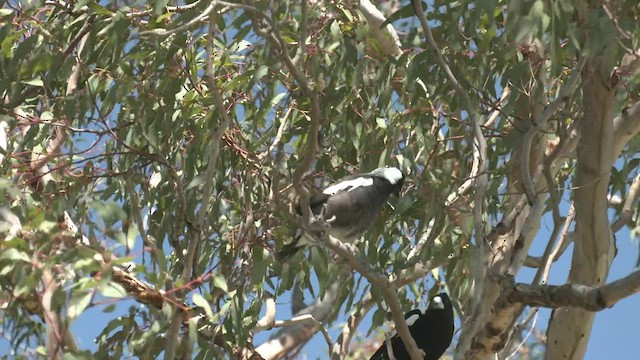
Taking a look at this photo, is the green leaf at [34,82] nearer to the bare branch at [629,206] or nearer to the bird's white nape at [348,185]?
the bird's white nape at [348,185]

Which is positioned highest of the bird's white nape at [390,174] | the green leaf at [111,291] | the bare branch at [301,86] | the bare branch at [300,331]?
the bird's white nape at [390,174]

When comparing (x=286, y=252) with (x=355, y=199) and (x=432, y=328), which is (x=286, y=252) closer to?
(x=355, y=199)

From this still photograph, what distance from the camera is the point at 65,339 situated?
301 centimetres

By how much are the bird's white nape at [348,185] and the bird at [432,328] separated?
70 cm

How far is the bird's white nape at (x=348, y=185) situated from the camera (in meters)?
4.27

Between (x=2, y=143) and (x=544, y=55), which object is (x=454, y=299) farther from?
(x=2, y=143)

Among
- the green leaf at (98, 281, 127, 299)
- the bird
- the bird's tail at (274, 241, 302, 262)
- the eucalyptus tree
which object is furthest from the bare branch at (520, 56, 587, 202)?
the bird

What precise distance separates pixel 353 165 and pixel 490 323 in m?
1.30

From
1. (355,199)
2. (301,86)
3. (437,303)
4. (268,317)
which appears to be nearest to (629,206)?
(437,303)

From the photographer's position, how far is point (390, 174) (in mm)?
4348

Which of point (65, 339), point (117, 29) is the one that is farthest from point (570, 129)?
point (65, 339)

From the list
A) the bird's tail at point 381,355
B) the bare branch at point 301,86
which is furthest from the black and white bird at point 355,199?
the bare branch at point 301,86

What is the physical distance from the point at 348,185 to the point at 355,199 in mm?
62

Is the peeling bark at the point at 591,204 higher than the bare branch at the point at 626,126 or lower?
lower
